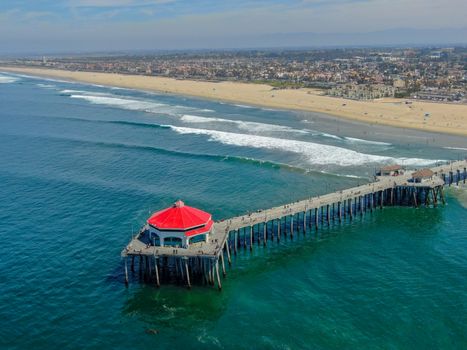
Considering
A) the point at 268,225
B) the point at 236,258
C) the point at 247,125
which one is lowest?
the point at 236,258

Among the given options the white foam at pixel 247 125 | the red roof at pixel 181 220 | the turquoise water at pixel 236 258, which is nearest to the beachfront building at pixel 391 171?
the turquoise water at pixel 236 258

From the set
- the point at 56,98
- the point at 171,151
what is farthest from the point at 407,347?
the point at 56,98

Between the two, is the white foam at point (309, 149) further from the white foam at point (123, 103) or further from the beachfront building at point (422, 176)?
the white foam at point (123, 103)

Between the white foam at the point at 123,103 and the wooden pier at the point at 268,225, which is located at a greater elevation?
the white foam at the point at 123,103

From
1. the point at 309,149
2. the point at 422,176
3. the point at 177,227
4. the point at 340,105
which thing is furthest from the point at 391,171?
the point at 340,105

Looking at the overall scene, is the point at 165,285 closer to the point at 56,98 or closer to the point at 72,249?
the point at 72,249

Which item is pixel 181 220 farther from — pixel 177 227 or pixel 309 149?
pixel 309 149

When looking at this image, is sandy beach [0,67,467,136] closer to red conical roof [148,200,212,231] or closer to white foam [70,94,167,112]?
white foam [70,94,167,112]
